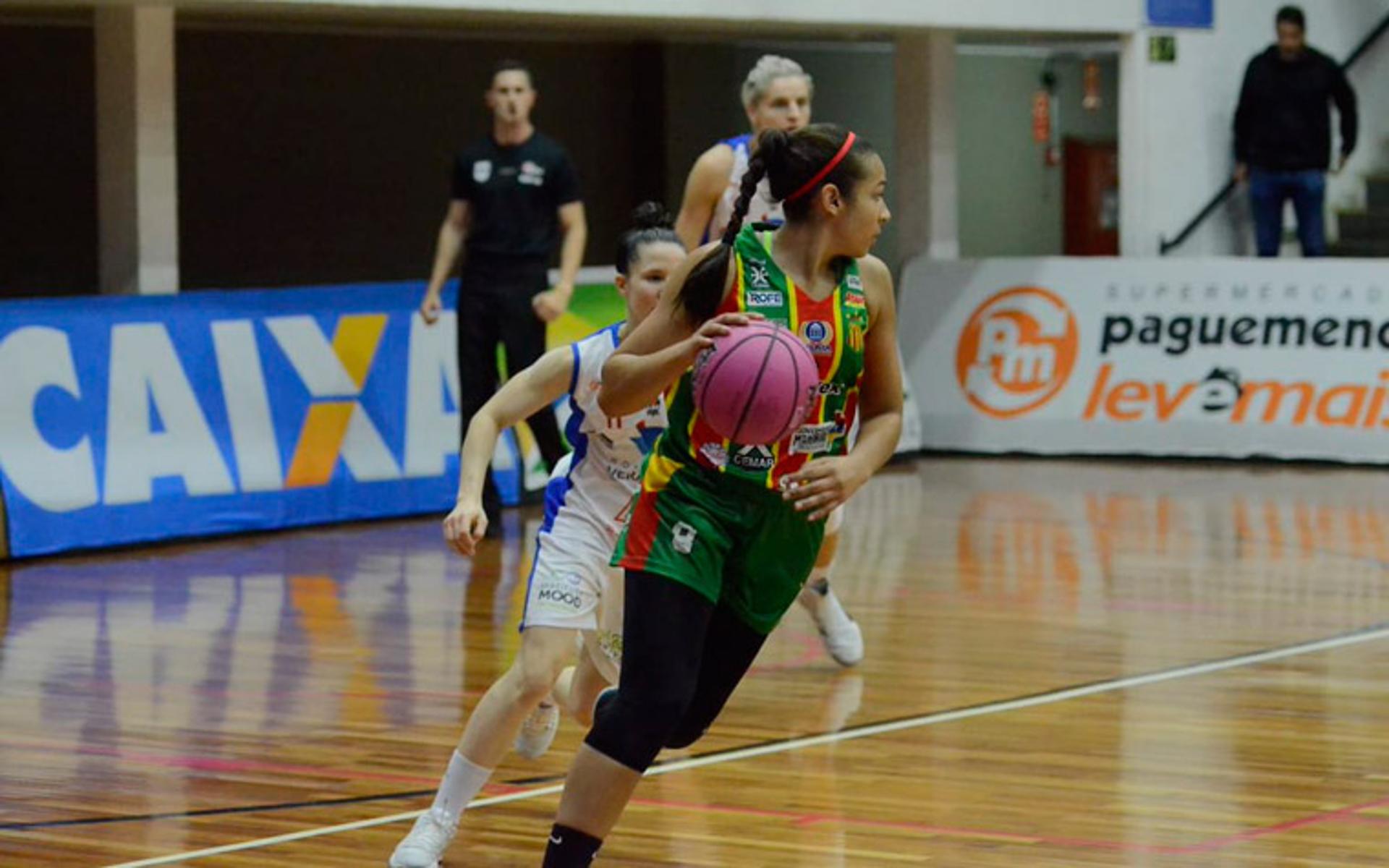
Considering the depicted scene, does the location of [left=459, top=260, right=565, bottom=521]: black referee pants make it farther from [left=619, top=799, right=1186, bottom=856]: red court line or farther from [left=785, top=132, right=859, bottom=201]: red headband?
[left=785, top=132, right=859, bottom=201]: red headband

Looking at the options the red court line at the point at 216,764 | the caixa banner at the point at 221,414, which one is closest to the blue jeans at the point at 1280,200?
the caixa banner at the point at 221,414

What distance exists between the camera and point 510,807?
6.51 meters

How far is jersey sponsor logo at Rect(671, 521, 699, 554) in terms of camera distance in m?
4.93

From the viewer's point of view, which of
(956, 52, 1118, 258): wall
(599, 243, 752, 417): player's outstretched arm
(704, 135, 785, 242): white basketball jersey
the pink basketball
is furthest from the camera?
(956, 52, 1118, 258): wall

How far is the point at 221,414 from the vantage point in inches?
496

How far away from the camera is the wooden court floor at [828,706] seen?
20.2ft

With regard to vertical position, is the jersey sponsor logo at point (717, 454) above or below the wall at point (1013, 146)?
below

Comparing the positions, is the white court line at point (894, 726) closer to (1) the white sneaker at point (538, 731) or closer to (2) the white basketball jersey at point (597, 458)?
(1) the white sneaker at point (538, 731)

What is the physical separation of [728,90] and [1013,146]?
9.76 feet

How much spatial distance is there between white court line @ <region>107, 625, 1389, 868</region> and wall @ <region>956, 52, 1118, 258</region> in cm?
1267

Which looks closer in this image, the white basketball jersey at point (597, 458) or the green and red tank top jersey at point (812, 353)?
the green and red tank top jersey at point (812, 353)

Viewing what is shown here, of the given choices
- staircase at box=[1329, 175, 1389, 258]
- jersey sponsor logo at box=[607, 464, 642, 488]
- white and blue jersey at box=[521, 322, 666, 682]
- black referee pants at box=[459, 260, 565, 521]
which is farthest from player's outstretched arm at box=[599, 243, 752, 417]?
staircase at box=[1329, 175, 1389, 258]

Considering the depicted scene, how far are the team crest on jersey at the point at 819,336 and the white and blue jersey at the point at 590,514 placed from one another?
1.07 m

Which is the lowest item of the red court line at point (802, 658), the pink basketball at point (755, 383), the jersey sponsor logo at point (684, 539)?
the red court line at point (802, 658)
